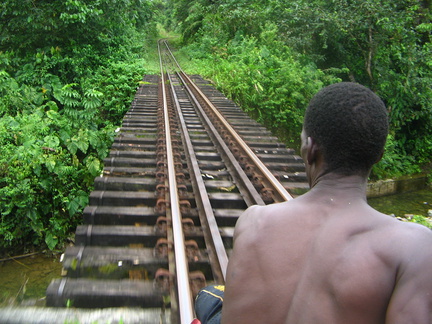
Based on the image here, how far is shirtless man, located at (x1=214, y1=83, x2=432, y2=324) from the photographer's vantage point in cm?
96

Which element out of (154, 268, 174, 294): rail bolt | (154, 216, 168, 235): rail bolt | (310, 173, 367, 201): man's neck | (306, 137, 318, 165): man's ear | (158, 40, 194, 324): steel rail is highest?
(306, 137, 318, 165): man's ear

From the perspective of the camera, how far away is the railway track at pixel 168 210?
104 inches

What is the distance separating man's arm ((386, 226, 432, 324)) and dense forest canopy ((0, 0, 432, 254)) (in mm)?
5598

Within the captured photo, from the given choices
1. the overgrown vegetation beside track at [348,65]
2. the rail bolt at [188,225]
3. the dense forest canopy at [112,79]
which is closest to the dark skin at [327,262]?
the rail bolt at [188,225]

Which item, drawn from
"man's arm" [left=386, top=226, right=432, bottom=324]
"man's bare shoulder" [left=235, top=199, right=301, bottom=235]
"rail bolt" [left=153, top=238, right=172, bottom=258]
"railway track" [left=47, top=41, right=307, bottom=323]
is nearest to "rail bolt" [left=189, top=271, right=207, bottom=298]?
"railway track" [left=47, top=41, right=307, bottom=323]

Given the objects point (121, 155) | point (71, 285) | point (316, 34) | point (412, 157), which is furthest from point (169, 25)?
point (71, 285)

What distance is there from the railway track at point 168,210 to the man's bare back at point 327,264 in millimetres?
1169

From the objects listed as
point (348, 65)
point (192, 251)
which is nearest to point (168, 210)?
point (192, 251)

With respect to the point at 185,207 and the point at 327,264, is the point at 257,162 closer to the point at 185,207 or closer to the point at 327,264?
the point at 185,207

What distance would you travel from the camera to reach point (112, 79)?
11.3 m

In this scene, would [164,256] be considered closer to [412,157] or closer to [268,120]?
[268,120]

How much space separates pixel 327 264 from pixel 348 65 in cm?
1411

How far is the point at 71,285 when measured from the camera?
2.71m

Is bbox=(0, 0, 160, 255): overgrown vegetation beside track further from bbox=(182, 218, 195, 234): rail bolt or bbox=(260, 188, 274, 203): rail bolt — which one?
bbox=(260, 188, 274, 203): rail bolt
